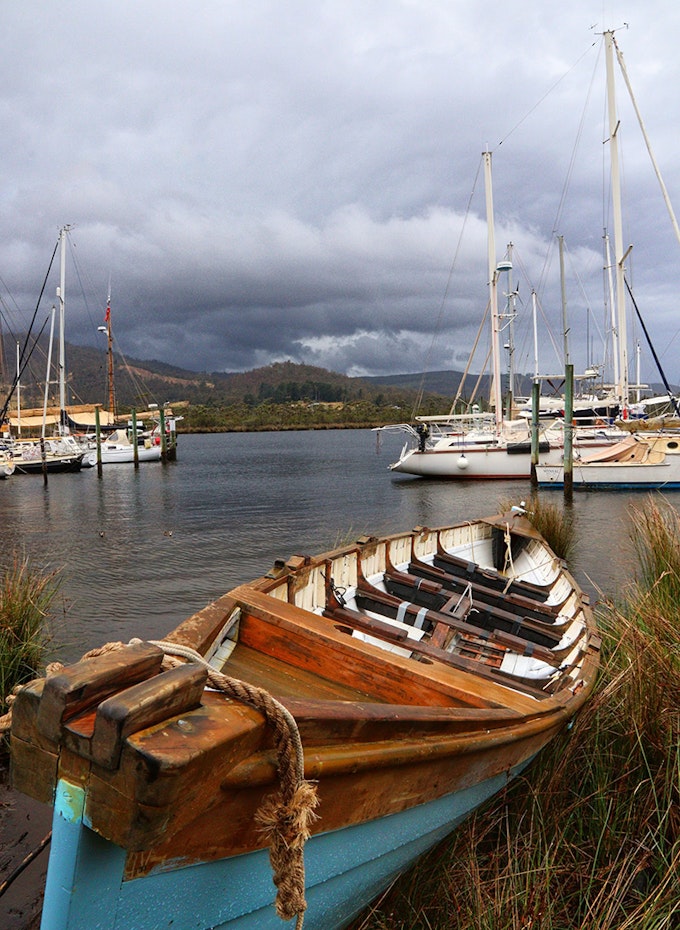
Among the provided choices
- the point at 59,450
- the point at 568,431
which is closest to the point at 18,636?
the point at 568,431

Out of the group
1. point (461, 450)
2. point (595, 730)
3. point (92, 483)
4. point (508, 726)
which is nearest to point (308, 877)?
point (508, 726)

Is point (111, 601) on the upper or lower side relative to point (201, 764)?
lower

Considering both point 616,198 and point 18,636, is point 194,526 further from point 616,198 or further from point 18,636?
point 616,198

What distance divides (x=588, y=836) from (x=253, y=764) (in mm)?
2497

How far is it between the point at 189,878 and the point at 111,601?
9672 millimetres

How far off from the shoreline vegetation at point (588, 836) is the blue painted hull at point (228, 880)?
352mm

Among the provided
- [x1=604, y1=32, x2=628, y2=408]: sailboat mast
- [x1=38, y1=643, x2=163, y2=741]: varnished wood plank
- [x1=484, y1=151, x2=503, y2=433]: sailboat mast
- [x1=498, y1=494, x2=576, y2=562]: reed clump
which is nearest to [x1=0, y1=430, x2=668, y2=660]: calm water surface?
[x1=498, y1=494, x2=576, y2=562]: reed clump

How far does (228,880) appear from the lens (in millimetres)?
1794

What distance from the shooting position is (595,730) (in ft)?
12.3

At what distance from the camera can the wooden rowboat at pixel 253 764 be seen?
4.65ft

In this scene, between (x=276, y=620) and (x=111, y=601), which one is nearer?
(x=276, y=620)

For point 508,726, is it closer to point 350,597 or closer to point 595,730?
point 595,730

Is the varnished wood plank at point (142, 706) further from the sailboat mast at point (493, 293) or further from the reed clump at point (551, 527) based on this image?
the sailboat mast at point (493, 293)

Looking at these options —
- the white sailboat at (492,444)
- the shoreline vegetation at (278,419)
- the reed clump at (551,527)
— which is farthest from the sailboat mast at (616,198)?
the shoreline vegetation at (278,419)
